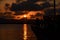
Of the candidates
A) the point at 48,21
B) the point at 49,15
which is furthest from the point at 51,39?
the point at 49,15

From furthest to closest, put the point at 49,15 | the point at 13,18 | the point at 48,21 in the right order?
1. the point at 13,18
2. the point at 49,15
3. the point at 48,21

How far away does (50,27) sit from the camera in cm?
1784

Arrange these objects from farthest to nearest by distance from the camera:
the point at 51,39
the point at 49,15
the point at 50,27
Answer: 1. the point at 49,15
2. the point at 50,27
3. the point at 51,39

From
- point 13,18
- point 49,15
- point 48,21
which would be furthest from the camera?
point 13,18

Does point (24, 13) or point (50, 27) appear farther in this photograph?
point (24, 13)

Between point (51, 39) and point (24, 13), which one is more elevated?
point (24, 13)

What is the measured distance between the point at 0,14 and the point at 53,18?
20.2ft

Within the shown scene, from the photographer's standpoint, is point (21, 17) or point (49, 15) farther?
point (21, 17)

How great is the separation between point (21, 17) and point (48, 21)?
4850 millimetres

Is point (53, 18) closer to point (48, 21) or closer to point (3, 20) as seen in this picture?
point (48, 21)

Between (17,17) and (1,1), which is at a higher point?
(1,1)

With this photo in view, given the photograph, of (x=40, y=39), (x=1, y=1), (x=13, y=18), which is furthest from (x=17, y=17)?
(x=40, y=39)

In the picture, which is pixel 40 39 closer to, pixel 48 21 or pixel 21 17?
pixel 48 21

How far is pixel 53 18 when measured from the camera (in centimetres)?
1933
